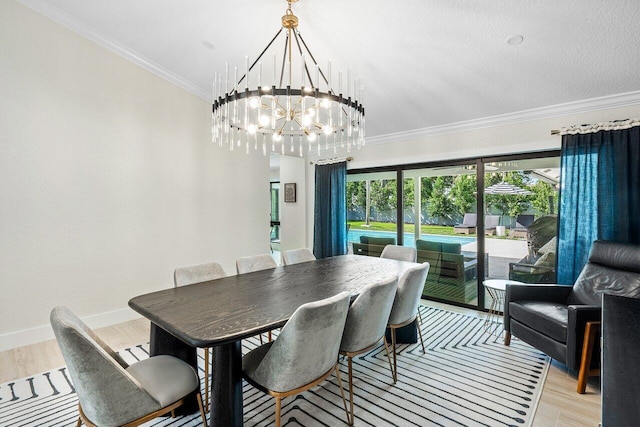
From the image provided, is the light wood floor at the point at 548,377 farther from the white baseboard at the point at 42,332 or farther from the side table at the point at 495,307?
the side table at the point at 495,307

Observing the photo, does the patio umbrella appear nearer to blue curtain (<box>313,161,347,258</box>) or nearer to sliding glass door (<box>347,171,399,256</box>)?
sliding glass door (<box>347,171,399,256</box>)

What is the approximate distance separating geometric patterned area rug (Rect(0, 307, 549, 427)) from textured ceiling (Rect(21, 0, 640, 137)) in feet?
8.53

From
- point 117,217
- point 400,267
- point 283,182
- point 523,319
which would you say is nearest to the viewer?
point 523,319

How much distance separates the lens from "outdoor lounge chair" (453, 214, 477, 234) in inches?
159

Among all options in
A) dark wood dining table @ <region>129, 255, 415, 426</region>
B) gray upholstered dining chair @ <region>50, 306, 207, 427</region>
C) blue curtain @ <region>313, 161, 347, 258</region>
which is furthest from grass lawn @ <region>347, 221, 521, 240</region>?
gray upholstered dining chair @ <region>50, 306, 207, 427</region>

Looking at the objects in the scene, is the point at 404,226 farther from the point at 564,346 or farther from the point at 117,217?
the point at 117,217

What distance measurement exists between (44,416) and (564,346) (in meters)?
3.65

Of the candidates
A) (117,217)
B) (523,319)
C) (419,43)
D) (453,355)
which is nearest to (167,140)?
(117,217)

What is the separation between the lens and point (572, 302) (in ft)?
9.36

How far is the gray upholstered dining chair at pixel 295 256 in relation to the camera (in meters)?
3.38

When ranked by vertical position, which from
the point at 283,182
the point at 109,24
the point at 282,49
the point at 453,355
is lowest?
the point at 453,355

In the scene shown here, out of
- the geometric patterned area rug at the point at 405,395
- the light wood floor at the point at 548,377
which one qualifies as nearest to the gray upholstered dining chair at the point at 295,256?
the geometric patterned area rug at the point at 405,395

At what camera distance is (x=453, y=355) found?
279 centimetres

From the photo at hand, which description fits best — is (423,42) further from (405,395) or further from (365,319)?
(405,395)
